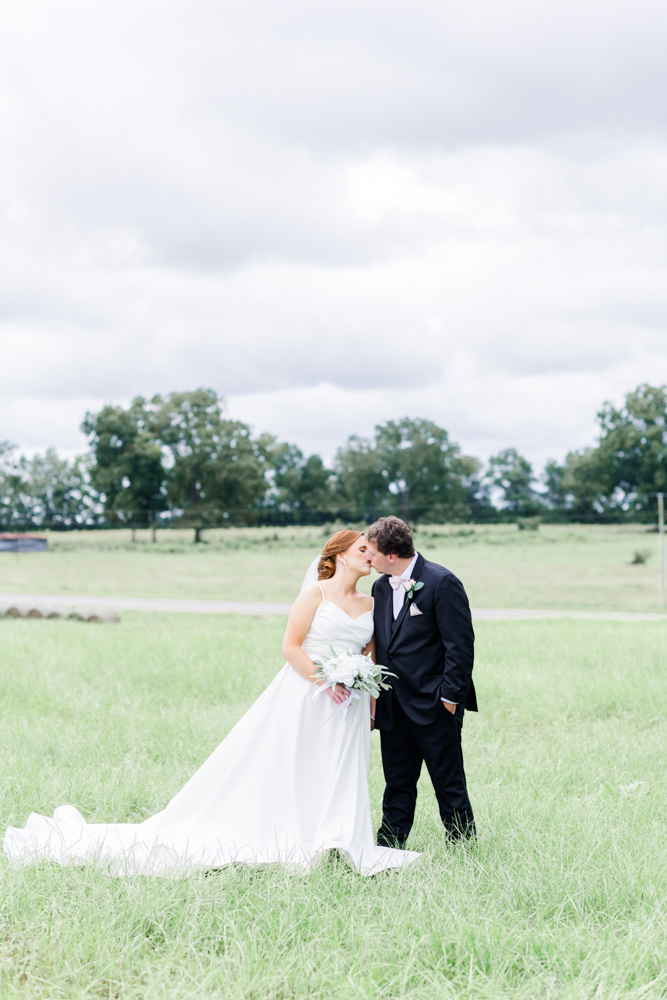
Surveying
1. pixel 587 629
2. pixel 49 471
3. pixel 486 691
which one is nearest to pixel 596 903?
pixel 486 691

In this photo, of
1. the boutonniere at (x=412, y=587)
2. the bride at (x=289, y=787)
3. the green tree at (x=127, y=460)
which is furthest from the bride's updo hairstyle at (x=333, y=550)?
the green tree at (x=127, y=460)

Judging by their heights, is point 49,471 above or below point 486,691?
above

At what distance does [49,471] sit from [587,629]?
61.8 metres

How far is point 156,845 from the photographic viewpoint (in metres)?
4.52

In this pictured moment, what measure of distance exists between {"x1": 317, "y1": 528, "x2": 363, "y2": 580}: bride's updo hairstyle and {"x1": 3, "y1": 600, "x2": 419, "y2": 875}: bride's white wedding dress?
0.20 m

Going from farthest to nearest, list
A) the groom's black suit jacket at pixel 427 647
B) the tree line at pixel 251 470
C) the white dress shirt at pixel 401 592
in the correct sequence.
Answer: the tree line at pixel 251 470
the white dress shirt at pixel 401 592
the groom's black suit jacket at pixel 427 647

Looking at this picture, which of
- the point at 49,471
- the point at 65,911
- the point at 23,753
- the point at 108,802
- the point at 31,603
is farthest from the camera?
the point at 49,471

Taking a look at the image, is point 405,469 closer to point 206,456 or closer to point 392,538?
point 206,456

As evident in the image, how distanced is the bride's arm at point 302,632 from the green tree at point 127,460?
47023 millimetres

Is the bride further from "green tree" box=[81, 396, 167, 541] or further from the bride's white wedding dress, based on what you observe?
"green tree" box=[81, 396, 167, 541]

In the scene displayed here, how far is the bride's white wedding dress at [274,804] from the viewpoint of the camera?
4.48 m

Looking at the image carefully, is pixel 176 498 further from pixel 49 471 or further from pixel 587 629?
pixel 587 629

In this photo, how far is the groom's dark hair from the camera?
461 cm

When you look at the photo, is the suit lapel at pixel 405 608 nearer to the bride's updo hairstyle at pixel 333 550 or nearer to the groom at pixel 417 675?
the groom at pixel 417 675
